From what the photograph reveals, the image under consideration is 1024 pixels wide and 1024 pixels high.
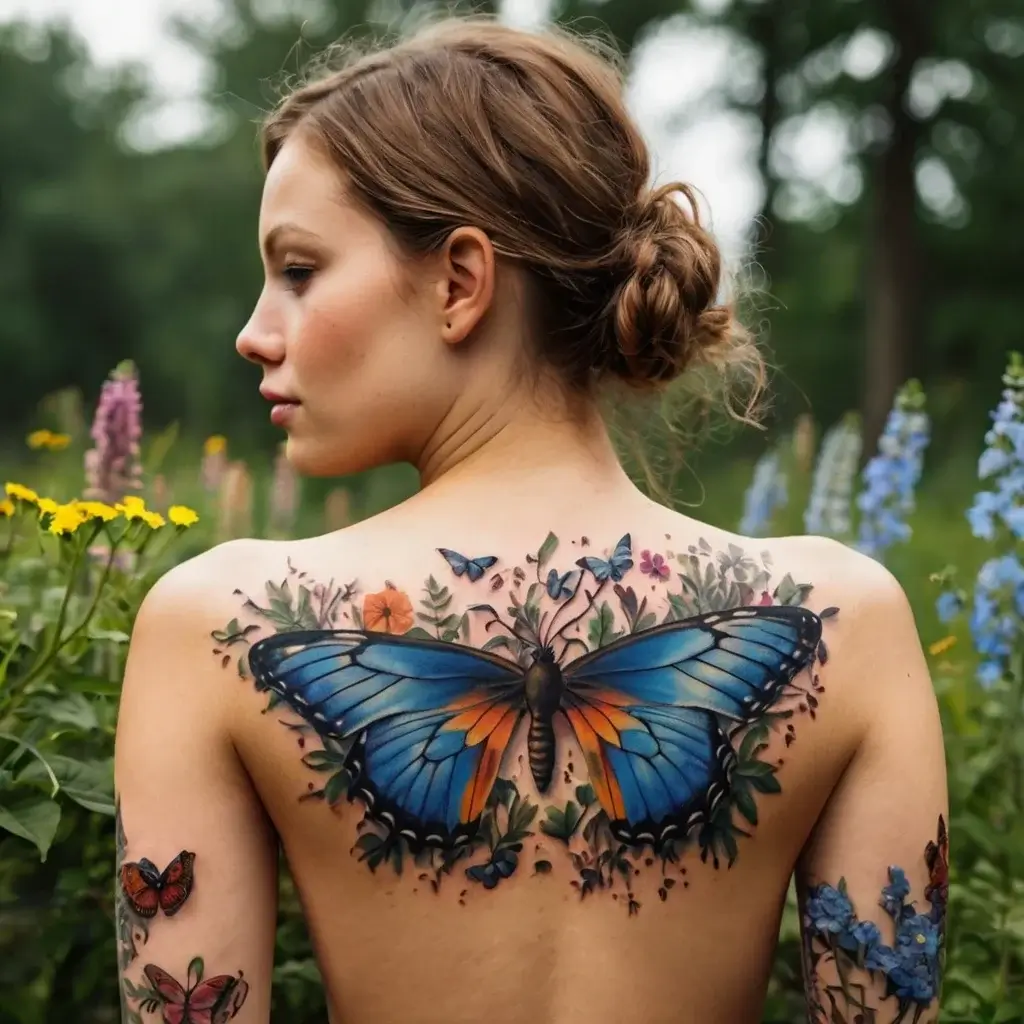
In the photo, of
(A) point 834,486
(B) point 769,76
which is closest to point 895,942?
(A) point 834,486

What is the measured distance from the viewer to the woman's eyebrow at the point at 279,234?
6.04ft

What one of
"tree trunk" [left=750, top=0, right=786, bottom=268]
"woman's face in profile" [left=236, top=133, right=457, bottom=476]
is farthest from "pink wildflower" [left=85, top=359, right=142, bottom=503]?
"tree trunk" [left=750, top=0, right=786, bottom=268]

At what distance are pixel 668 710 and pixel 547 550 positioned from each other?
0.25m

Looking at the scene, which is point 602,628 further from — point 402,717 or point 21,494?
point 21,494

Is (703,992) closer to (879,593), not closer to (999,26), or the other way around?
(879,593)

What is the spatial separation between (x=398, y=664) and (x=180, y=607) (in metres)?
0.27

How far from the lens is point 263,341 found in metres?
1.88

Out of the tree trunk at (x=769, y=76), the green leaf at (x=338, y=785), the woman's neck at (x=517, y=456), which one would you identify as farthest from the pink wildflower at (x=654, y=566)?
the tree trunk at (x=769, y=76)

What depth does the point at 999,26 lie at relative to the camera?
1339 centimetres

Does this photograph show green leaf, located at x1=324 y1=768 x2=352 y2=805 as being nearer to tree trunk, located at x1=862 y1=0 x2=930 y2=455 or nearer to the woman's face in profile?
the woman's face in profile

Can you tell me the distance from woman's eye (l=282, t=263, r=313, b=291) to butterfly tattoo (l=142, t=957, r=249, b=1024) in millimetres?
867

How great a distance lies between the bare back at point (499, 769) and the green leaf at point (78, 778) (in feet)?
1.53

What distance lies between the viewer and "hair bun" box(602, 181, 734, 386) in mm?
1913

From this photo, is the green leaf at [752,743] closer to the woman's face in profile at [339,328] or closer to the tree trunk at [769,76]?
the woman's face in profile at [339,328]
